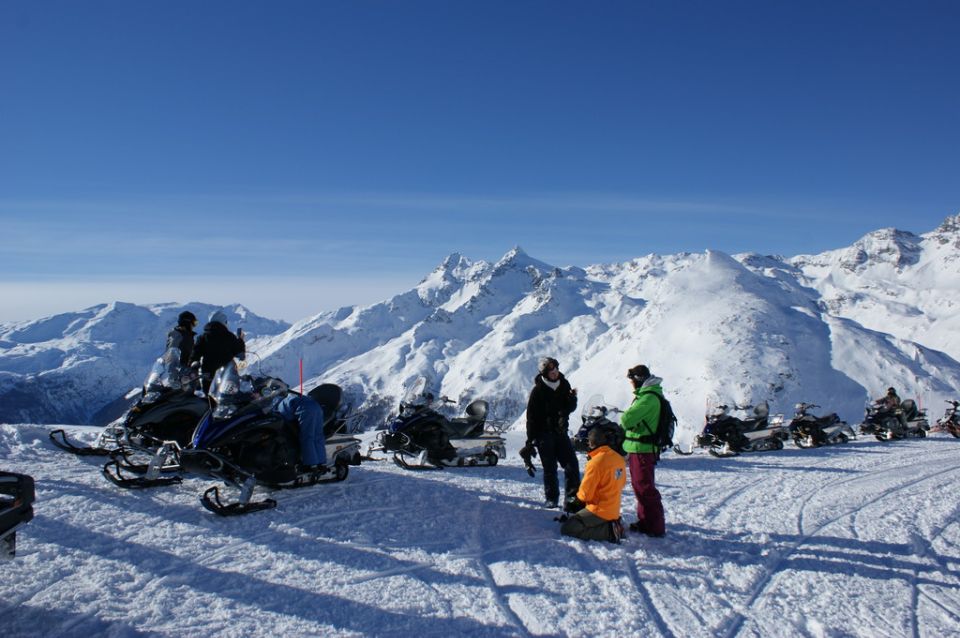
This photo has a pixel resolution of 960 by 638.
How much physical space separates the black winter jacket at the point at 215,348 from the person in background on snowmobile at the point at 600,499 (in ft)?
16.1

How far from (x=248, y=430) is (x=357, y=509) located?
4.71 ft

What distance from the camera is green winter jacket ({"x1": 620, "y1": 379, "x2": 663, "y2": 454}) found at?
631cm

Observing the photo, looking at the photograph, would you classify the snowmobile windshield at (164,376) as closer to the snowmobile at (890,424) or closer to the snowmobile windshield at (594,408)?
the snowmobile windshield at (594,408)

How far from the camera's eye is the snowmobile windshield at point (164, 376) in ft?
26.0

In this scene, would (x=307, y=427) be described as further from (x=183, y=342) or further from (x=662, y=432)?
(x=662, y=432)

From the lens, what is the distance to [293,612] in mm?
4066

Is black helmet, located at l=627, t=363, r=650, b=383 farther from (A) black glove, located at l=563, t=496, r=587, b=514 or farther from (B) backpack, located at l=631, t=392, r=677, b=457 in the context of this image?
(A) black glove, located at l=563, t=496, r=587, b=514

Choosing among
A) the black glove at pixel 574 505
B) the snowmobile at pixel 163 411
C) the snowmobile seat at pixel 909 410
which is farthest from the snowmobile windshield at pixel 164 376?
the snowmobile seat at pixel 909 410

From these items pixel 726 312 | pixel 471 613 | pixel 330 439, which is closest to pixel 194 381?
pixel 330 439

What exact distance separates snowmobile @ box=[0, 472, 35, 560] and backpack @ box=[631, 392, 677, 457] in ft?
16.9

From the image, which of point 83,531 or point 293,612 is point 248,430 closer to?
point 83,531

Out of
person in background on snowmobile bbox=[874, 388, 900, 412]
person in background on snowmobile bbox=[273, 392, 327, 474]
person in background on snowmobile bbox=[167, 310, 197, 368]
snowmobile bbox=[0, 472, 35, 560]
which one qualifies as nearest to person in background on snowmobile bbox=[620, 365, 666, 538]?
person in background on snowmobile bbox=[273, 392, 327, 474]

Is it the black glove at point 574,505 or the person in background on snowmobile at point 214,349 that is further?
the person in background on snowmobile at point 214,349

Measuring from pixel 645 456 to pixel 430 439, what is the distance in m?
5.32
